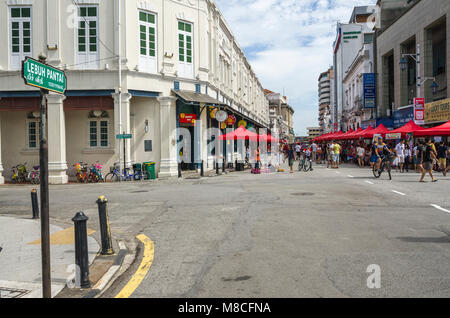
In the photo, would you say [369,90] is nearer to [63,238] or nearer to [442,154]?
[442,154]

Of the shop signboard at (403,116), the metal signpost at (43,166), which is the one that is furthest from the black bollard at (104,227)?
the shop signboard at (403,116)

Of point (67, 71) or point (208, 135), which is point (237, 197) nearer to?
point (67, 71)

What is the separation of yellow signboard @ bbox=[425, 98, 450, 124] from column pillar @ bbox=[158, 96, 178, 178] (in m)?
17.5

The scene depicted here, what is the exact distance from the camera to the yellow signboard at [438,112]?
25753mm

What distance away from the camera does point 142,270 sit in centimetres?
552

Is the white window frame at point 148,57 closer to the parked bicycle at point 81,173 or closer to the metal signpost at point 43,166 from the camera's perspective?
the parked bicycle at point 81,173

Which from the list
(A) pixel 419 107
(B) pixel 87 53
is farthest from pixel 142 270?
(A) pixel 419 107

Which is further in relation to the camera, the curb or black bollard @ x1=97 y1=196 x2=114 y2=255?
black bollard @ x1=97 y1=196 x2=114 y2=255

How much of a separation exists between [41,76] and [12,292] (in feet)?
8.35

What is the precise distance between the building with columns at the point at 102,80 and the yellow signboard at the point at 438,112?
14945mm

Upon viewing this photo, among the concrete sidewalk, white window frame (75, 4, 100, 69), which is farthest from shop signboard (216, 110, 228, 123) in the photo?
the concrete sidewalk

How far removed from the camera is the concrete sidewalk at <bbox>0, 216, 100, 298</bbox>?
4867mm

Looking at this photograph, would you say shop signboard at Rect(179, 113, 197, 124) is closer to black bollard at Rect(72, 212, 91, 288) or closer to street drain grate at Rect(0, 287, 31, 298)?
black bollard at Rect(72, 212, 91, 288)
